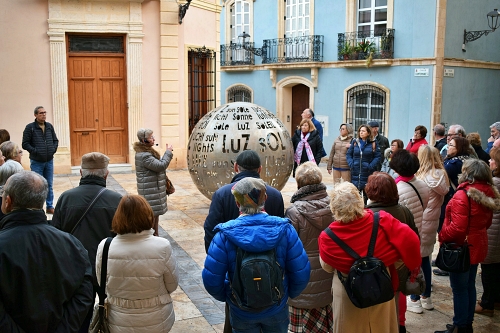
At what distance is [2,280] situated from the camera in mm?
2963

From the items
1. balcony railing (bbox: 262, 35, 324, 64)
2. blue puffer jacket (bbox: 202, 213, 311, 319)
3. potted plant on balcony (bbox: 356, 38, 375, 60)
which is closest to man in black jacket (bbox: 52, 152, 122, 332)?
blue puffer jacket (bbox: 202, 213, 311, 319)

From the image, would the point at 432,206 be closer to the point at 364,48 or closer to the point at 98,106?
the point at 98,106

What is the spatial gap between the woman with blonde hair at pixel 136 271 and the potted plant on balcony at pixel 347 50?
1589cm

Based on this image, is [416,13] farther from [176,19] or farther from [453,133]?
[453,133]

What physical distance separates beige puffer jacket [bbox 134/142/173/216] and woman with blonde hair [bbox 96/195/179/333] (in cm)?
344

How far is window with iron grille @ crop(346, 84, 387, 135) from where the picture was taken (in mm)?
17938

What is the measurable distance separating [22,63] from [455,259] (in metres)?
11.5

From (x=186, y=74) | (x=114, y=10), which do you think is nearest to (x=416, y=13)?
(x=186, y=74)

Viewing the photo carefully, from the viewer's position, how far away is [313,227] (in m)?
4.41

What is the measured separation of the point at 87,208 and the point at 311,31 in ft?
55.2

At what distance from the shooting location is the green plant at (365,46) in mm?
17859

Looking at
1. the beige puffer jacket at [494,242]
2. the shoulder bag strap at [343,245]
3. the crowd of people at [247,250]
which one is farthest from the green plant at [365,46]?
the shoulder bag strap at [343,245]

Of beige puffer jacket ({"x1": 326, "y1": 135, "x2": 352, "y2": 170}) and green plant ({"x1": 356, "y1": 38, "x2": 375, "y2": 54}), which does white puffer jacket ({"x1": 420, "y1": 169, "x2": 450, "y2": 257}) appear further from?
green plant ({"x1": 356, "y1": 38, "x2": 375, "y2": 54})

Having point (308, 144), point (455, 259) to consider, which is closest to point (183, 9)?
point (308, 144)
